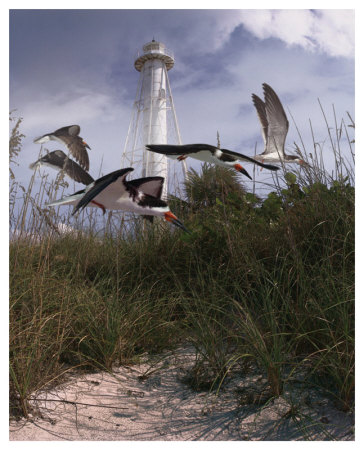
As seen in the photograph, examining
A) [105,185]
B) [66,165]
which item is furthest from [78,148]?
[105,185]

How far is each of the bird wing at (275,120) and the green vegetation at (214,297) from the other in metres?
0.37

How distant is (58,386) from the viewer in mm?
2053

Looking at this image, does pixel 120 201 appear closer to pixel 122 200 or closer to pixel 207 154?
pixel 122 200

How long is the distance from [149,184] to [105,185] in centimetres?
44

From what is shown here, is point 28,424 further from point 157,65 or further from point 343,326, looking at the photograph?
point 157,65

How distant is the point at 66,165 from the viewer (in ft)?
8.95

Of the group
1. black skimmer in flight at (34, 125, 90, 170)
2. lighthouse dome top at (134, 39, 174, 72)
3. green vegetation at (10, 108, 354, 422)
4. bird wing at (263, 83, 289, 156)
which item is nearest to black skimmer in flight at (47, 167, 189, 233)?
green vegetation at (10, 108, 354, 422)

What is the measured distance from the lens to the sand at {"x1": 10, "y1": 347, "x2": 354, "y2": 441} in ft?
5.55

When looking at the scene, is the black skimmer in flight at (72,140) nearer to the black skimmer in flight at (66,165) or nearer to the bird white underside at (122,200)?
the black skimmer in flight at (66,165)

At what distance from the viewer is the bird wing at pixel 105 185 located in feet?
5.07

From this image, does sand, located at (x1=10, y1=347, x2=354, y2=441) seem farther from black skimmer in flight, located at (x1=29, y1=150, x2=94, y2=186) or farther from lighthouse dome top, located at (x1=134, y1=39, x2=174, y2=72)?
lighthouse dome top, located at (x1=134, y1=39, x2=174, y2=72)

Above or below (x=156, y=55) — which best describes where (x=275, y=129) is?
below

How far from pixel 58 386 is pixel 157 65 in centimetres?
1110
